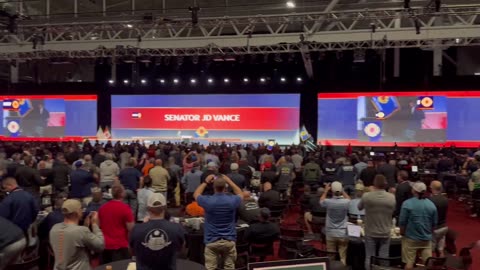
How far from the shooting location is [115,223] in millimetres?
5535

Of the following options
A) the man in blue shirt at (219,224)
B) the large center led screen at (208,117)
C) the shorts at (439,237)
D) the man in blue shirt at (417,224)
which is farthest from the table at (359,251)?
the large center led screen at (208,117)

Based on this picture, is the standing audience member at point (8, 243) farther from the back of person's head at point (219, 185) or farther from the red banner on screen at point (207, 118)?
the red banner on screen at point (207, 118)

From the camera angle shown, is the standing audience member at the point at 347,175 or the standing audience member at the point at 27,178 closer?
the standing audience member at the point at 27,178

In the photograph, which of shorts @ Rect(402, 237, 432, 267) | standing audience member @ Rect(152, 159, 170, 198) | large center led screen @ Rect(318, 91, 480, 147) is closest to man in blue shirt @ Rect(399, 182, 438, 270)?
shorts @ Rect(402, 237, 432, 267)

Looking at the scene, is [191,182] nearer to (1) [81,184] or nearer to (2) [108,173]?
(2) [108,173]

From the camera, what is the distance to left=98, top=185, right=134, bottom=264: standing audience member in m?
5.52

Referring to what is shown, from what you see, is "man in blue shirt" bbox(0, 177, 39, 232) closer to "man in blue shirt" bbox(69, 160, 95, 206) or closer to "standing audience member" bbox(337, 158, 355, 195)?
"man in blue shirt" bbox(69, 160, 95, 206)

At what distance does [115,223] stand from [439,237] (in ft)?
14.0

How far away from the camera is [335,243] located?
637 centimetres

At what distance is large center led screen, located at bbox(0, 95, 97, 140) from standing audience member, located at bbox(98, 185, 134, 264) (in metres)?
18.6

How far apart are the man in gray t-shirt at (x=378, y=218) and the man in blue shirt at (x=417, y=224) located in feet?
0.76

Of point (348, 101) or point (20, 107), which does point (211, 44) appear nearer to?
point (348, 101)

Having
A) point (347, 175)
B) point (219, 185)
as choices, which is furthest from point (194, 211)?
point (347, 175)

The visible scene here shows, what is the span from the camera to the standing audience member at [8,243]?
256 cm
